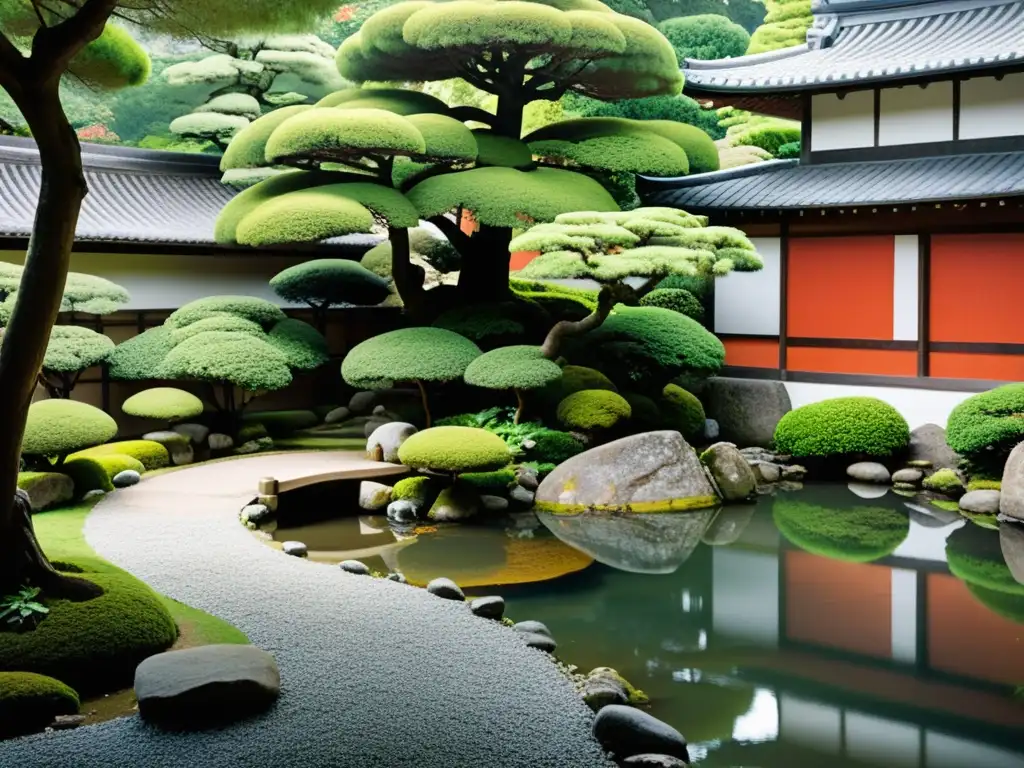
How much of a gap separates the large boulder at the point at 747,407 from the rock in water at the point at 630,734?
12.0 metres

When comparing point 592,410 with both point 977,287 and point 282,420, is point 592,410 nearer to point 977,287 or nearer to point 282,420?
point 282,420

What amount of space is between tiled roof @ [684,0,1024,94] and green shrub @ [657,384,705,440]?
15.8ft

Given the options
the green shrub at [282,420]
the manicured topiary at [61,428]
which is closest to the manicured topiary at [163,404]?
the green shrub at [282,420]

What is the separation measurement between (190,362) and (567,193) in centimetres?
585

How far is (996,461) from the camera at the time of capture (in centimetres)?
1494

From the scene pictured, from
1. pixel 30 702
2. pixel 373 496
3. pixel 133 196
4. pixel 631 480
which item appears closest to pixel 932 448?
pixel 631 480

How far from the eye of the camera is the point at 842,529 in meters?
13.6

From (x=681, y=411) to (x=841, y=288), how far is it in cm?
320

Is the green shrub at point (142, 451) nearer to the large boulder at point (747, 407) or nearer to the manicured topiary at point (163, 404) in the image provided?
the manicured topiary at point (163, 404)

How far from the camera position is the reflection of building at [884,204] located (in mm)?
16312

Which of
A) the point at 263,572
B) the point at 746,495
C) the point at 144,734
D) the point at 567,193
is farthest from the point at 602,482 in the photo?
the point at 144,734

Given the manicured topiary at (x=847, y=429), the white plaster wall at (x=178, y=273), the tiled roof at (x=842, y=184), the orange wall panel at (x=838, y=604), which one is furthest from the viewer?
the white plaster wall at (x=178, y=273)

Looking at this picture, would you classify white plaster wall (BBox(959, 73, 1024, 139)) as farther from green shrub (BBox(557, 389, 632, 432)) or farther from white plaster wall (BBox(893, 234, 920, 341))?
green shrub (BBox(557, 389, 632, 432))

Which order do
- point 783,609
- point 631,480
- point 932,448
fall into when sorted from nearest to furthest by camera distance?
point 783,609, point 631,480, point 932,448
